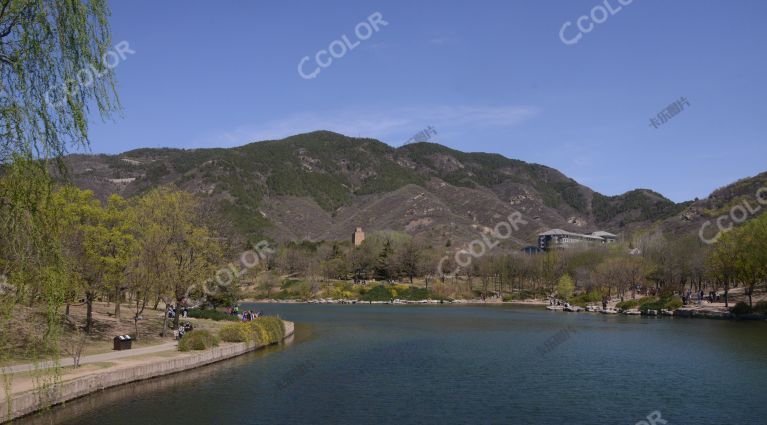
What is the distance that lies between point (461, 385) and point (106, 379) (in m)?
17.8

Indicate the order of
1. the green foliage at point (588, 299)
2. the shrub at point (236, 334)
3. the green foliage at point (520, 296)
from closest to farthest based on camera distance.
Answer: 1. the shrub at point (236, 334)
2. the green foliage at point (588, 299)
3. the green foliage at point (520, 296)

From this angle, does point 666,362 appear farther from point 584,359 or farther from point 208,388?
point 208,388

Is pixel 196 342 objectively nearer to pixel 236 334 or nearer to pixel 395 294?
pixel 236 334

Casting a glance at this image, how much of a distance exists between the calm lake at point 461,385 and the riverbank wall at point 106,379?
1.86ft

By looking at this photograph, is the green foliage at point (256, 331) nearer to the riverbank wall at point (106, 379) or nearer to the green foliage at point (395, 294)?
the riverbank wall at point (106, 379)

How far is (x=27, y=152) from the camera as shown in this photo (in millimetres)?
12508

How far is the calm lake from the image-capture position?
24500mm

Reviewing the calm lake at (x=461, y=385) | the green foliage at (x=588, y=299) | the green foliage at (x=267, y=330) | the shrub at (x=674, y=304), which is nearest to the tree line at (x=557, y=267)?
the green foliage at (x=588, y=299)

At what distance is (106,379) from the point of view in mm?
27859

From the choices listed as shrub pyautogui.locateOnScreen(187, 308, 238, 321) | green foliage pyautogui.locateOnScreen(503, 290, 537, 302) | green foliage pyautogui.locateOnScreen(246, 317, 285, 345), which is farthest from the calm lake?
green foliage pyautogui.locateOnScreen(503, 290, 537, 302)

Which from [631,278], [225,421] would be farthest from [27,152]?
[631,278]

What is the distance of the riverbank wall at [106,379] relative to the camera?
845 inches

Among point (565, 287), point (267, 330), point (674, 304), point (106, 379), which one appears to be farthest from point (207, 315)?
point (565, 287)

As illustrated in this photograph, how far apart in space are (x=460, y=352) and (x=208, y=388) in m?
20.7
